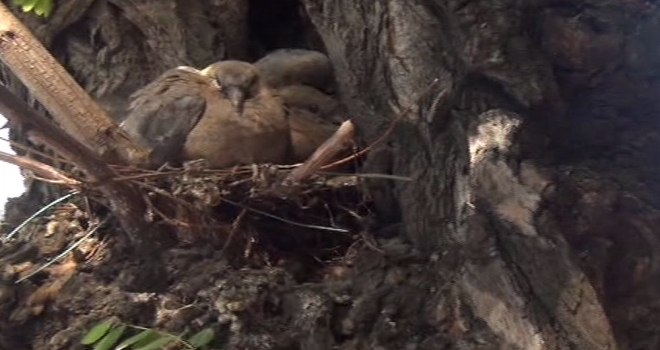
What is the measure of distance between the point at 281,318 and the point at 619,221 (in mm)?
474

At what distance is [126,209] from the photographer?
4.70ft

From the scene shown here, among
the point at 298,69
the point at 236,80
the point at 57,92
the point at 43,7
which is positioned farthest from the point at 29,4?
the point at 298,69

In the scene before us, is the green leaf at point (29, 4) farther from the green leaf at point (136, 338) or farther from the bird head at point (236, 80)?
the green leaf at point (136, 338)

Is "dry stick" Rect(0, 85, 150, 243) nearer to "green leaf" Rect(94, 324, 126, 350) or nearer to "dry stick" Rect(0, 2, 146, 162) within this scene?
"dry stick" Rect(0, 2, 146, 162)

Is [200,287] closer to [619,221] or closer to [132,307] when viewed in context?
[132,307]

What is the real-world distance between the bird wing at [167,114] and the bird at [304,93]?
0.19m

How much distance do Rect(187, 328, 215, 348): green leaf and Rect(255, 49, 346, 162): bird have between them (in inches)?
19.2

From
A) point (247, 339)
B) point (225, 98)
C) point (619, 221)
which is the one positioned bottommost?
point (247, 339)

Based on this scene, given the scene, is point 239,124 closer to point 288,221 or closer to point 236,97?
point 236,97

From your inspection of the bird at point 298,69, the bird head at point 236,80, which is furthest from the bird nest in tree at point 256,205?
the bird at point 298,69

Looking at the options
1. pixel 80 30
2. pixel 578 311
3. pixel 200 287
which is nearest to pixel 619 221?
pixel 578 311

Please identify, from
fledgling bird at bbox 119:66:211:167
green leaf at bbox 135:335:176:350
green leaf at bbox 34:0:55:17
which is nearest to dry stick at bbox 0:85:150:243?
fledgling bird at bbox 119:66:211:167

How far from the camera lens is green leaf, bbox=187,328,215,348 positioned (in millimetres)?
1273

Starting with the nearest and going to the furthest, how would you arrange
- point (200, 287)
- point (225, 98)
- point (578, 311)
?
point (578, 311) < point (200, 287) < point (225, 98)
